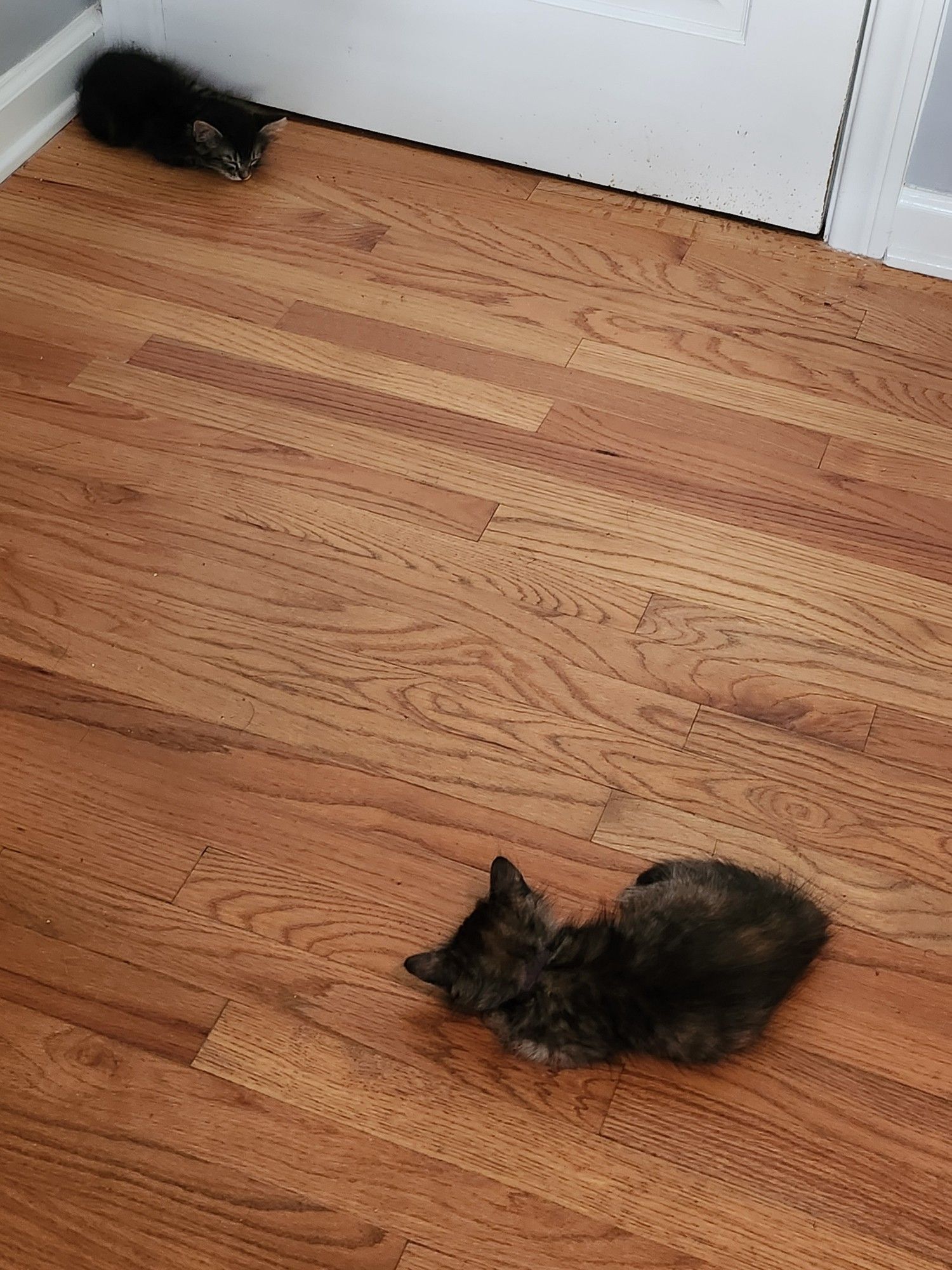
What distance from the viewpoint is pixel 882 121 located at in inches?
82.5

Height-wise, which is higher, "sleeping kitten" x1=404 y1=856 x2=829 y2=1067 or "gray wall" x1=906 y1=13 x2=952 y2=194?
"gray wall" x1=906 y1=13 x2=952 y2=194

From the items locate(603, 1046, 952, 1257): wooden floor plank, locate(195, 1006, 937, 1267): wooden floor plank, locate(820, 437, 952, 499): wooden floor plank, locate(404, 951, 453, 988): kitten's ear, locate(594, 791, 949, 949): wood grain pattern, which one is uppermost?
locate(820, 437, 952, 499): wooden floor plank

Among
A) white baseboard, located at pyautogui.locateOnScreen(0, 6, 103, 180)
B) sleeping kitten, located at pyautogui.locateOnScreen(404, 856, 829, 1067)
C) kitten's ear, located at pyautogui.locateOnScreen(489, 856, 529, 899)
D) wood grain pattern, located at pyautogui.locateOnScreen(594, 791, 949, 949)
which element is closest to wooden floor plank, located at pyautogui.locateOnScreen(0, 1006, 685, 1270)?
sleeping kitten, located at pyautogui.locateOnScreen(404, 856, 829, 1067)

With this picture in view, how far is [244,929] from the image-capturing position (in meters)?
1.45

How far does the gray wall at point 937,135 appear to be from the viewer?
2.01m

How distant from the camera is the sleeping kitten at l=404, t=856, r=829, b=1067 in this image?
1281 mm

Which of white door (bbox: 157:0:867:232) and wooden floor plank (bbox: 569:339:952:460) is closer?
wooden floor plank (bbox: 569:339:952:460)

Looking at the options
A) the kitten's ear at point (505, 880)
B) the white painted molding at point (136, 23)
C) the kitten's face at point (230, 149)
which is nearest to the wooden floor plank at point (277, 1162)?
the kitten's ear at point (505, 880)

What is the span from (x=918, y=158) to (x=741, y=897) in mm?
1301

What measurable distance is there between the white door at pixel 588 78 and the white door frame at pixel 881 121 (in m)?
0.03

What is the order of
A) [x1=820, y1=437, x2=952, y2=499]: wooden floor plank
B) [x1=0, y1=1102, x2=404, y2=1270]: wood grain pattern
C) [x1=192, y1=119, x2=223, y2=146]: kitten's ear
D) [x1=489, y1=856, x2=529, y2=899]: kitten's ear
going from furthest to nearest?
[x1=192, y1=119, x2=223, y2=146]: kitten's ear → [x1=820, y1=437, x2=952, y2=499]: wooden floor plank → [x1=489, y1=856, x2=529, y2=899]: kitten's ear → [x1=0, y1=1102, x2=404, y2=1270]: wood grain pattern

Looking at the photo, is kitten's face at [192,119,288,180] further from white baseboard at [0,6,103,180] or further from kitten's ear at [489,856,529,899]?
kitten's ear at [489,856,529,899]

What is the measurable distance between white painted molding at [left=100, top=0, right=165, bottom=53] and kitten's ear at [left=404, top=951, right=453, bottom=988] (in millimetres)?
1887

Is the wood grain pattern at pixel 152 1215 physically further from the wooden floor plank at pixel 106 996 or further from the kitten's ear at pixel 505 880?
the kitten's ear at pixel 505 880
